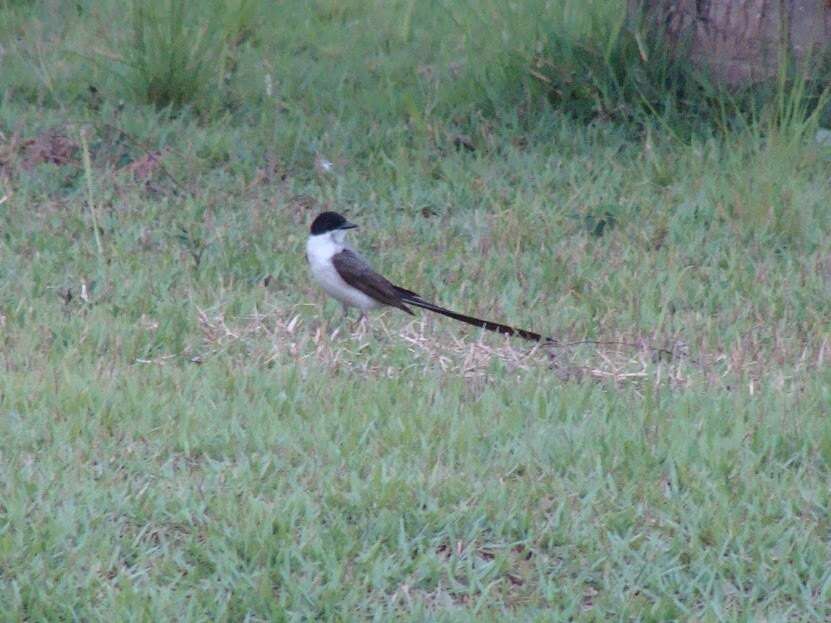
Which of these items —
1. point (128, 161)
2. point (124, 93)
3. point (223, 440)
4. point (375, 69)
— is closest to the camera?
point (223, 440)

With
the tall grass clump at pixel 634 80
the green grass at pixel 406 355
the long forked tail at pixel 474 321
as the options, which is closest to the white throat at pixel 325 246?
the green grass at pixel 406 355

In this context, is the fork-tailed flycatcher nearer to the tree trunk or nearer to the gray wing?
the gray wing

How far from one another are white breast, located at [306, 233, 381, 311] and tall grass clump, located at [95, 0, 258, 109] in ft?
9.23

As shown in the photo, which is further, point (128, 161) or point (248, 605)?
point (128, 161)

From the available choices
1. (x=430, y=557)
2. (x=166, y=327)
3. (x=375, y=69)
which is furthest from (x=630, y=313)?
(x=375, y=69)

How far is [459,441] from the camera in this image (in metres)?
4.65

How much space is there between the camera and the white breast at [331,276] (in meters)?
6.05

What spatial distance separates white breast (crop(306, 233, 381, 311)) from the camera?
6047 millimetres

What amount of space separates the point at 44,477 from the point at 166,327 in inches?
56.8

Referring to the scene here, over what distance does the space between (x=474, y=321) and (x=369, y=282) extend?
54cm

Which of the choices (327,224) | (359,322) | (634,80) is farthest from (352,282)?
(634,80)

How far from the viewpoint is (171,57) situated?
8641 millimetres

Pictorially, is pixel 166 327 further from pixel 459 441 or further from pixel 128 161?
pixel 128 161

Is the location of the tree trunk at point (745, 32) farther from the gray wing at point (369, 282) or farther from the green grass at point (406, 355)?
the gray wing at point (369, 282)
